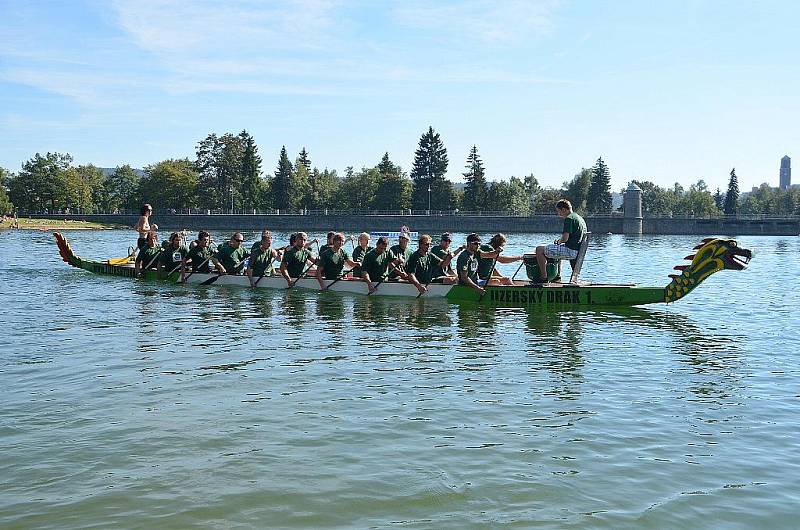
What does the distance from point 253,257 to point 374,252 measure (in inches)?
169

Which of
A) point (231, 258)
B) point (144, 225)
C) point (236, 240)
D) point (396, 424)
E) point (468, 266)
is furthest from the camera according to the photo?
point (144, 225)

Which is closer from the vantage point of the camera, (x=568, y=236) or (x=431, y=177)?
(x=568, y=236)

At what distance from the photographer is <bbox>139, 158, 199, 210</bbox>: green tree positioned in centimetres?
12781

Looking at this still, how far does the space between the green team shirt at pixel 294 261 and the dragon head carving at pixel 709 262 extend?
10.5 metres

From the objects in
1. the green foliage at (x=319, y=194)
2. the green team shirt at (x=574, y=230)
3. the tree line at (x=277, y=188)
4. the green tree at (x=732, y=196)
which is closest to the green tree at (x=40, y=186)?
the tree line at (x=277, y=188)

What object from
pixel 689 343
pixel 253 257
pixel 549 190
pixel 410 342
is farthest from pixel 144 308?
pixel 549 190

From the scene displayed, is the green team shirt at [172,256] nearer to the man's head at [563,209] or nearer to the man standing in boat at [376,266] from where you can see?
the man standing in boat at [376,266]

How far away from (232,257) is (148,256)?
10.8 ft

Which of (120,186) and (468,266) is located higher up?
(120,186)

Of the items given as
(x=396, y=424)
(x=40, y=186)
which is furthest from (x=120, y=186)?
(x=396, y=424)

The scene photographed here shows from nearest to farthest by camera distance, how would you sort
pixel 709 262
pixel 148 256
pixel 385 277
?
1. pixel 709 262
2. pixel 385 277
3. pixel 148 256

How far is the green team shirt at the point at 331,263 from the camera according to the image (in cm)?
2300

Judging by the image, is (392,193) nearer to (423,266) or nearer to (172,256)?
(172,256)

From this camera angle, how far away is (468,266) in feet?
67.5
